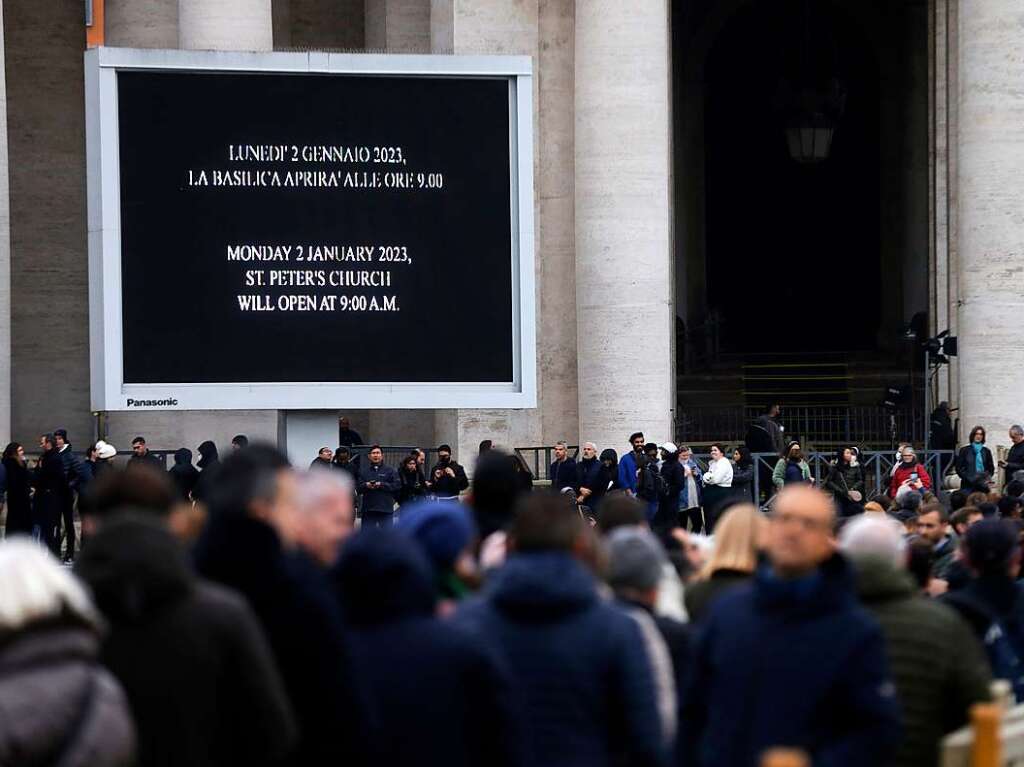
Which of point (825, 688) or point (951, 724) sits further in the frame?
point (951, 724)

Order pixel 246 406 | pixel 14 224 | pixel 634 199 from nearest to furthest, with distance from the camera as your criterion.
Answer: pixel 246 406 → pixel 634 199 → pixel 14 224

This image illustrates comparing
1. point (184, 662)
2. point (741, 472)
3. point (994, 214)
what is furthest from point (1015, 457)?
point (184, 662)

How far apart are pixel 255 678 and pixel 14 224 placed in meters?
30.0

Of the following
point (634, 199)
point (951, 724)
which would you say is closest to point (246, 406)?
point (634, 199)

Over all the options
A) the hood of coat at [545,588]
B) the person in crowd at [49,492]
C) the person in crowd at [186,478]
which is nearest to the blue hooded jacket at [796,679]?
the hood of coat at [545,588]

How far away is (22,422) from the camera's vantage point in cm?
3688

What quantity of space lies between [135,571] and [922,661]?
120 inches

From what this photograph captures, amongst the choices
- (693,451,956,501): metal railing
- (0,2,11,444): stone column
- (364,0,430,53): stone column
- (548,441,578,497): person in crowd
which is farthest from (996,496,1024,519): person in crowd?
(364,0,430,53): stone column

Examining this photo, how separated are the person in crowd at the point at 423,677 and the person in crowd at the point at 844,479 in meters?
20.7

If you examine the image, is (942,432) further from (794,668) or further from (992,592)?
(794,668)

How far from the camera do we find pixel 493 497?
10688mm

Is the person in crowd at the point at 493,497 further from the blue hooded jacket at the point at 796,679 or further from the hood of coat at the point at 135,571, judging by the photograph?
the hood of coat at the point at 135,571

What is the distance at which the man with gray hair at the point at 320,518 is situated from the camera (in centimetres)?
841

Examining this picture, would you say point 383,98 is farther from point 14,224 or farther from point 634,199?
point 14,224
